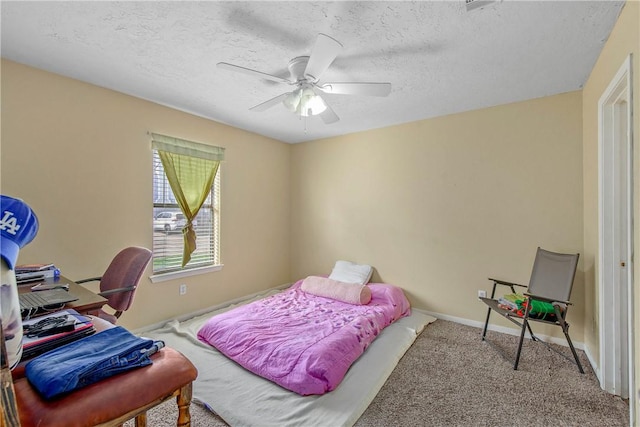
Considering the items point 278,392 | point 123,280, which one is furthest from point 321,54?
point 278,392

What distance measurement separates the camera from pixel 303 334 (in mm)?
2473

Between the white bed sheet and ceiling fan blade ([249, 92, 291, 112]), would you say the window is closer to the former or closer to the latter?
the white bed sheet

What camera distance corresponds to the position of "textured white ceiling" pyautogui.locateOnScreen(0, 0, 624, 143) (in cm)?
163

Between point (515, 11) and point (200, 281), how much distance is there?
3.75 meters

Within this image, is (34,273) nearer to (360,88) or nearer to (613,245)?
(360,88)

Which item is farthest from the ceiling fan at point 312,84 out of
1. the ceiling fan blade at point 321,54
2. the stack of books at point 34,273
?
the stack of books at point 34,273

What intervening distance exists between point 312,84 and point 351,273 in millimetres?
2513

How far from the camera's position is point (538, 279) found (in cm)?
263

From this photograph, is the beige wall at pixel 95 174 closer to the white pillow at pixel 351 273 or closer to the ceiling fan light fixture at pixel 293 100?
the white pillow at pixel 351 273

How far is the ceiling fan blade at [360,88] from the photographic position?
198 centimetres

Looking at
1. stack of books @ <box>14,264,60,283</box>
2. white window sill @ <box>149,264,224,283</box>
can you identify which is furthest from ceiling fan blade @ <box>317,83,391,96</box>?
white window sill @ <box>149,264,224,283</box>

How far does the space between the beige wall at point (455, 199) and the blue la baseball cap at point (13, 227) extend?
3.44 metres

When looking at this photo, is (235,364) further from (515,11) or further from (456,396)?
(515,11)

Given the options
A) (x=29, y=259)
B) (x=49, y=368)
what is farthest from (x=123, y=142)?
(x=49, y=368)
